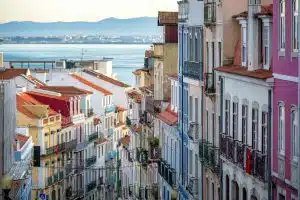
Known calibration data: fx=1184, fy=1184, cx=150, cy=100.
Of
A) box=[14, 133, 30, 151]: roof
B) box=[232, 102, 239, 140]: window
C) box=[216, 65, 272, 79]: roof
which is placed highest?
box=[216, 65, 272, 79]: roof

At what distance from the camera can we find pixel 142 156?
6950cm

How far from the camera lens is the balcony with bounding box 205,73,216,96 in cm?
3825

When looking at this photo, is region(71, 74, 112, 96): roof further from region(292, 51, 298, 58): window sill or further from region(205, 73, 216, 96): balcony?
region(292, 51, 298, 58): window sill

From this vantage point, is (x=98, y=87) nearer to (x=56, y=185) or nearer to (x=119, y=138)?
(x=119, y=138)

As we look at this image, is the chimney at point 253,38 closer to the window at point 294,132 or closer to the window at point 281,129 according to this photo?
the window at point 281,129

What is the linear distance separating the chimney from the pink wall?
3238 mm

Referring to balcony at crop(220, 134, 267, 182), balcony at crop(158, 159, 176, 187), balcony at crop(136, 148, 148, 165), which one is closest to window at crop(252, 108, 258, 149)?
balcony at crop(220, 134, 267, 182)

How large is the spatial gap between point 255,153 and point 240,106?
282 centimetres

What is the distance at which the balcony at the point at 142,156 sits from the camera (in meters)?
67.6

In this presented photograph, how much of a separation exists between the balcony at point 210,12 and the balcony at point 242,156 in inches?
181

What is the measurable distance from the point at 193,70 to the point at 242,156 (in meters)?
12.2

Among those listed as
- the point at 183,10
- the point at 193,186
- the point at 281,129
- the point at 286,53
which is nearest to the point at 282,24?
the point at 286,53

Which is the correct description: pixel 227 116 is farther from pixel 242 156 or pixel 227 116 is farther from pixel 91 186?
pixel 91 186

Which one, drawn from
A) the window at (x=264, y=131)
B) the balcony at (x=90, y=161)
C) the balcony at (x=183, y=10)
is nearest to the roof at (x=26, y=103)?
the balcony at (x=90, y=161)
